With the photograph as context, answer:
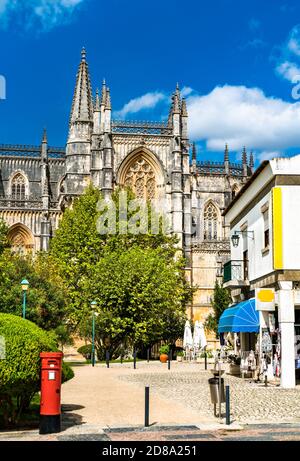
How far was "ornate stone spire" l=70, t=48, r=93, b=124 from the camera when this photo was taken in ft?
213

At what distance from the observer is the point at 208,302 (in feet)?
204

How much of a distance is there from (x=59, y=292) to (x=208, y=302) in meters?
25.0

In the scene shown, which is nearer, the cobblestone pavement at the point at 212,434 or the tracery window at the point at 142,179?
the cobblestone pavement at the point at 212,434

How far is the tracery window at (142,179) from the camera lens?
62750 mm

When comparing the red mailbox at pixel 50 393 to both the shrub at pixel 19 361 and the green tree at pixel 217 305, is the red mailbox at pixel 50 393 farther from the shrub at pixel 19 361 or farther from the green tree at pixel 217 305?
the green tree at pixel 217 305

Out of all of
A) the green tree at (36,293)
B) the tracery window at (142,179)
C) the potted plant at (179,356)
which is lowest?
the potted plant at (179,356)

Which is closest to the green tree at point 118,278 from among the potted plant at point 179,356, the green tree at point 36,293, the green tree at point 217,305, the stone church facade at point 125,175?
the green tree at point 36,293

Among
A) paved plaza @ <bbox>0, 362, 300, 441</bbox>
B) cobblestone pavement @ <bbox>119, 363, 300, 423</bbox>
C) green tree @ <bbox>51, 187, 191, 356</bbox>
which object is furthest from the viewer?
green tree @ <bbox>51, 187, 191, 356</bbox>

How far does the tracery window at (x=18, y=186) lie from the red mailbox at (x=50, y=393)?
6184 centimetres

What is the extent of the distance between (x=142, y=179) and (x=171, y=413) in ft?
161

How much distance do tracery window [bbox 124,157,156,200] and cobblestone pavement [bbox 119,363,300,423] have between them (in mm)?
36903

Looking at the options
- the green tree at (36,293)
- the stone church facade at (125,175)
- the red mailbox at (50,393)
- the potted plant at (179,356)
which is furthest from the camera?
the stone church facade at (125,175)

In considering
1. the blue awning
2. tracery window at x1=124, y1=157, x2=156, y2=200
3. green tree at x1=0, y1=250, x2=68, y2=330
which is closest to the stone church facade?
tracery window at x1=124, y1=157, x2=156, y2=200

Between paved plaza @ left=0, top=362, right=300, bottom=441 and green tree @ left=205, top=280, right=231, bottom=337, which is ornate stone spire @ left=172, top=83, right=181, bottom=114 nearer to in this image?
green tree @ left=205, top=280, right=231, bottom=337
